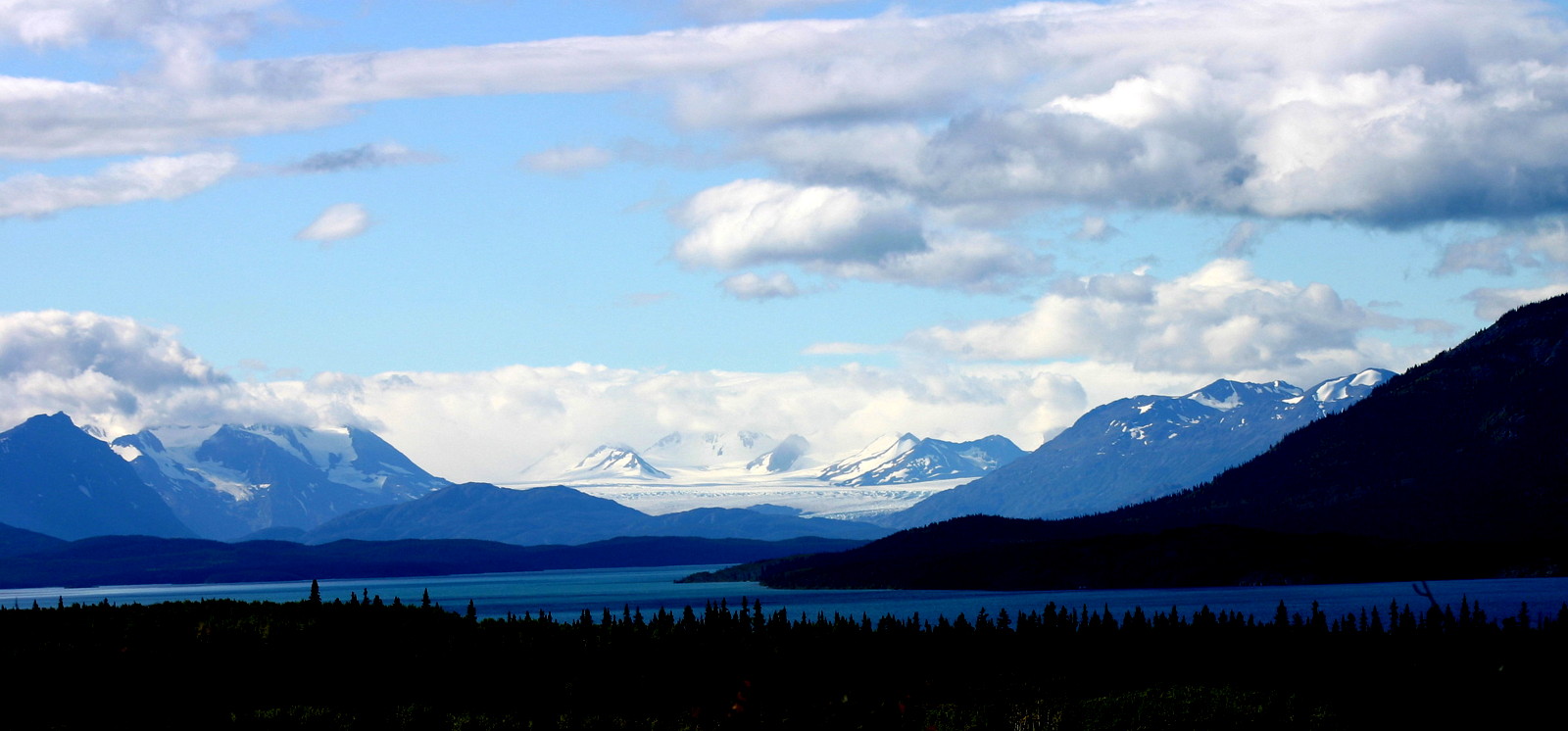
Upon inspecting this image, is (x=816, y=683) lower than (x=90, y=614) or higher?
lower

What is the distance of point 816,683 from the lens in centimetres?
19262

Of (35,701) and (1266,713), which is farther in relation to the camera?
(35,701)

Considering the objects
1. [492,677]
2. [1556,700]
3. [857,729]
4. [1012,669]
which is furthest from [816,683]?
[1556,700]

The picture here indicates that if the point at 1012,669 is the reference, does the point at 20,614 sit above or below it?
above

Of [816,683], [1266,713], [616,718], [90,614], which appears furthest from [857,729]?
[90,614]

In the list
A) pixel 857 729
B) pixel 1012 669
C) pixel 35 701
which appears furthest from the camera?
pixel 1012 669

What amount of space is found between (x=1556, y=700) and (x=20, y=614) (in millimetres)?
172030

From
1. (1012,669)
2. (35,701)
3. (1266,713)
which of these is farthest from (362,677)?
(1266,713)

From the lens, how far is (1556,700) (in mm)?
167125

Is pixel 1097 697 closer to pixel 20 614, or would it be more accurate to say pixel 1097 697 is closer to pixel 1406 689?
pixel 1406 689

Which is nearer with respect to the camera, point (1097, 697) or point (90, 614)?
point (1097, 697)

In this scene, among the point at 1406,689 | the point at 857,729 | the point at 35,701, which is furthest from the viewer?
the point at 1406,689

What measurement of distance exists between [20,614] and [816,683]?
312ft

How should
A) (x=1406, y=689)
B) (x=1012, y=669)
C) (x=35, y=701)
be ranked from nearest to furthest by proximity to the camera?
(x=35, y=701) < (x=1406, y=689) < (x=1012, y=669)
